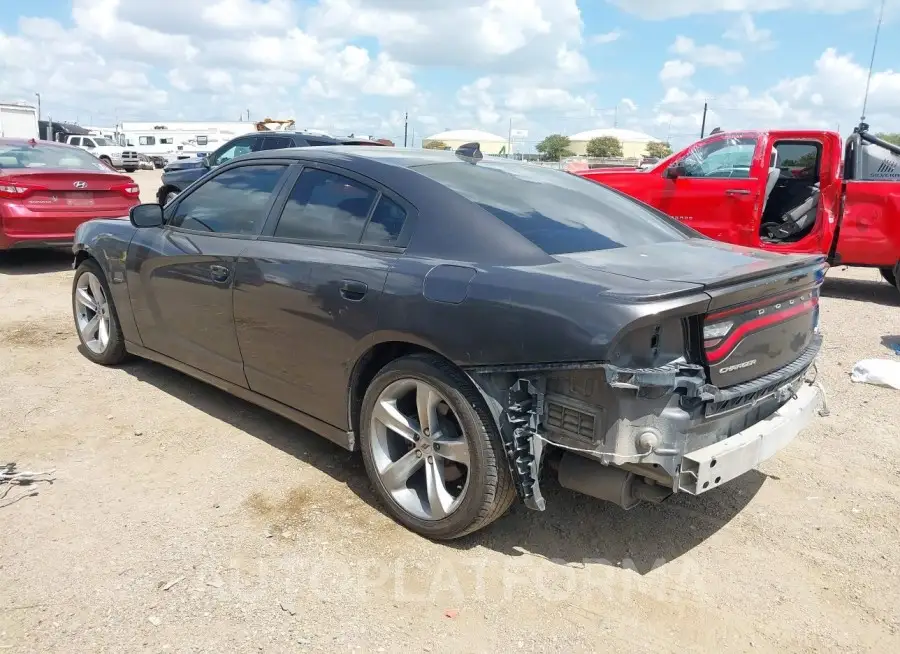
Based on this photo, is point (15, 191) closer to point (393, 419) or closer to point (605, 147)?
point (393, 419)

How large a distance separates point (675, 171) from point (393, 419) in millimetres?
6572

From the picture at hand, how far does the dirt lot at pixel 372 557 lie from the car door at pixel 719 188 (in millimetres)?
4268

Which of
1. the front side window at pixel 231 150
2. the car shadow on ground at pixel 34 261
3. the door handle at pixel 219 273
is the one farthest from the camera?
the front side window at pixel 231 150

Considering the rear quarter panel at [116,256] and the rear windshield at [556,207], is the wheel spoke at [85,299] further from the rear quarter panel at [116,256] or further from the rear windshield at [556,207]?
the rear windshield at [556,207]

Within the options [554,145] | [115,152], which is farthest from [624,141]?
[115,152]

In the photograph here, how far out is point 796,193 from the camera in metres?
8.46

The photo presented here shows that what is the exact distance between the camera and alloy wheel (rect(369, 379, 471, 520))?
291 centimetres

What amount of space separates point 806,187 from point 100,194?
27.4 feet

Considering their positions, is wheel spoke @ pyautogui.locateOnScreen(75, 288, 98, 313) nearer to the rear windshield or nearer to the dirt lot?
the dirt lot

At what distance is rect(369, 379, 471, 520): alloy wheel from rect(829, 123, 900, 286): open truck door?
673 centimetres

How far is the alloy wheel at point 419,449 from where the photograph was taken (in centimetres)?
291

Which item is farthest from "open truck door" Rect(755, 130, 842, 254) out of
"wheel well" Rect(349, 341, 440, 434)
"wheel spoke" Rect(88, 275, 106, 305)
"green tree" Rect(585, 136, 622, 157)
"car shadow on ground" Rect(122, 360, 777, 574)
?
"green tree" Rect(585, 136, 622, 157)

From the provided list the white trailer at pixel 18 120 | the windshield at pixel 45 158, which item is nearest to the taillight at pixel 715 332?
the windshield at pixel 45 158

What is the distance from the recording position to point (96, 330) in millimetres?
5195
